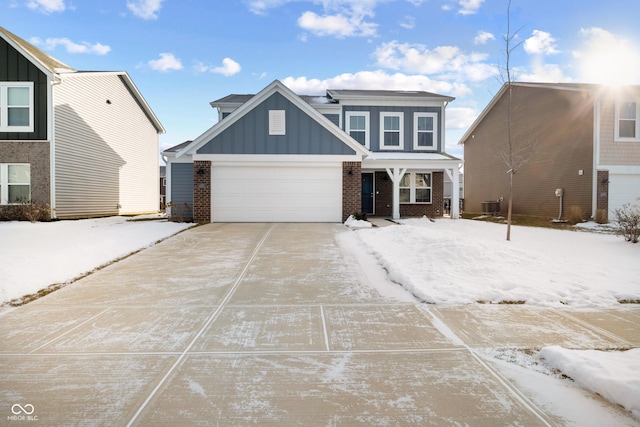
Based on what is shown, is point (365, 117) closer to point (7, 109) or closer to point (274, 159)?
point (274, 159)

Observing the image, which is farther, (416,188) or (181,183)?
(416,188)

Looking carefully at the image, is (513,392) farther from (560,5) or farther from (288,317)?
(560,5)

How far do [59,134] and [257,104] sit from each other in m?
8.14

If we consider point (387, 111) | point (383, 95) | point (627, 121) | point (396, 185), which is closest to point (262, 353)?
point (396, 185)

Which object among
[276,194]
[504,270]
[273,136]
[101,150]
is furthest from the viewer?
[101,150]

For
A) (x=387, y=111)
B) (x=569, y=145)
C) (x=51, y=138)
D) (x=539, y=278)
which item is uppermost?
Answer: (x=387, y=111)

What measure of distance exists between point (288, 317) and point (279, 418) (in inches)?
84.4

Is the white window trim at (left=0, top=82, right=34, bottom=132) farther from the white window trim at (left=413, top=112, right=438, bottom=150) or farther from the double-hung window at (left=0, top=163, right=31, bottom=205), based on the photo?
the white window trim at (left=413, top=112, right=438, bottom=150)

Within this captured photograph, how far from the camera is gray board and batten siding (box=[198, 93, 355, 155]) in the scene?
14719mm

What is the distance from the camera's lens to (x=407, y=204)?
1880 centimetres

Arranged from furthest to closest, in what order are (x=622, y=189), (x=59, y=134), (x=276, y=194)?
1. (x=622, y=189)
2. (x=59, y=134)
3. (x=276, y=194)

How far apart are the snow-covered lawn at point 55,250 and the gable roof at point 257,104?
329cm

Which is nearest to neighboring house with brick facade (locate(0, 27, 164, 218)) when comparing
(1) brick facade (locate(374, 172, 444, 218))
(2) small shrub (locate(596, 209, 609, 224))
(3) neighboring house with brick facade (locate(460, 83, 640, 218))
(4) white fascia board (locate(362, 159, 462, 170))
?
(4) white fascia board (locate(362, 159, 462, 170))

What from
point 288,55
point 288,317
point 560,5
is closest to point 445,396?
point 288,317
